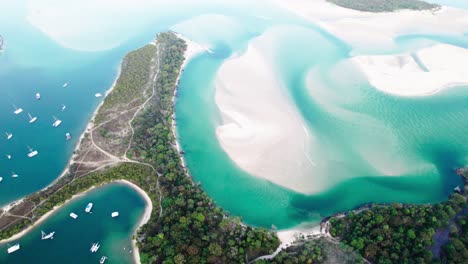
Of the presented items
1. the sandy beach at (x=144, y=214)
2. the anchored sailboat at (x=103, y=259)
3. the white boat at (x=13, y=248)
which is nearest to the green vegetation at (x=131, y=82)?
the sandy beach at (x=144, y=214)

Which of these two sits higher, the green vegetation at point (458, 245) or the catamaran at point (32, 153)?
the green vegetation at point (458, 245)

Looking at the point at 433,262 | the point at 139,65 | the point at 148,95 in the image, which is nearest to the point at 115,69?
the point at 139,65

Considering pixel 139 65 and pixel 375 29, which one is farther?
pixel 375 29

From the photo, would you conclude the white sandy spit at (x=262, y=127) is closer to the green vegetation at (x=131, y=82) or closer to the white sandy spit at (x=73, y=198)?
the white sandy spit at (x=73, y=198)

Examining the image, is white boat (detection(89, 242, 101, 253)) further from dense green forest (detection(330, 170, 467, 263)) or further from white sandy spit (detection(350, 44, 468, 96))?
white sandy spit (detection(350, 44, 468, 96))

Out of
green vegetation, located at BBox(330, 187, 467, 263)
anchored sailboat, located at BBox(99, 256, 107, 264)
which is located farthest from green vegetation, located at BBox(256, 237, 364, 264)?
anchored sailboat, located at BBox(99, 256, 107, 264)

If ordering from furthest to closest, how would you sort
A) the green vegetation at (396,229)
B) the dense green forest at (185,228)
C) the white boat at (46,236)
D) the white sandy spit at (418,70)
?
the white sandy spit at (418,70)
the white boat at (46,236)
the dense green forest at (185,228)
the green vegetation at (396,229)

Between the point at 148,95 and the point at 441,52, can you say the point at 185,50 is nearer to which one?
the point at 148,95
